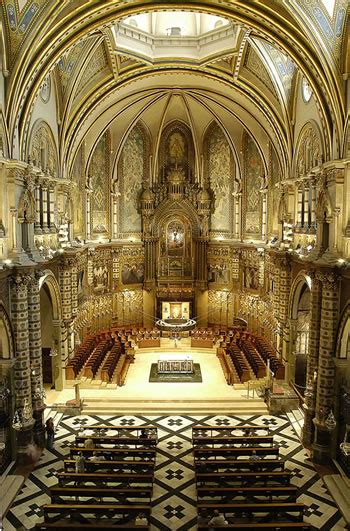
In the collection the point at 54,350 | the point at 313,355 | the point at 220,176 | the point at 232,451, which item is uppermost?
the point at 220,176

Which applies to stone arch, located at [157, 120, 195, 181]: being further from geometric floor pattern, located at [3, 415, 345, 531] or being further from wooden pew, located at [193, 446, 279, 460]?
wooden pew, located at [193, 446, 279, 460]

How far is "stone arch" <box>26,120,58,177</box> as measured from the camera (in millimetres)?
20359

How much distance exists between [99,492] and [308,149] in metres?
17.0

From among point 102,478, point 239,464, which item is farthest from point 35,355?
point 239,464

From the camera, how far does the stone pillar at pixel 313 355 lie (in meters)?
18.7

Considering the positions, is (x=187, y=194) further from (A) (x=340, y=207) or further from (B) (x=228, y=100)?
(A) (x=340, y=207)

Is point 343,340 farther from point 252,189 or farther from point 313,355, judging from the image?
point 252,189

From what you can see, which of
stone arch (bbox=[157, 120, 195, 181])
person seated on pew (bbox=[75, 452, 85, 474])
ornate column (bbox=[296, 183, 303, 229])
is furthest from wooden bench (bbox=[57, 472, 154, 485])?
stone arch (bbox=[157, 120, 195, 181])

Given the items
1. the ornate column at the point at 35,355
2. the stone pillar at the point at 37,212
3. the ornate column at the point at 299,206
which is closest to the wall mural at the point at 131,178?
the stone pillar at the point at 37,212

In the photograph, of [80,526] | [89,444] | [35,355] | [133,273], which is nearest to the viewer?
[80,526]

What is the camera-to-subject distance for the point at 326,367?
17.9 metres

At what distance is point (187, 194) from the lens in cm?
3522

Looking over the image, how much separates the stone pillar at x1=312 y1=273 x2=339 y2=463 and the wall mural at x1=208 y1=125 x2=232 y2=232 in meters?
17.7

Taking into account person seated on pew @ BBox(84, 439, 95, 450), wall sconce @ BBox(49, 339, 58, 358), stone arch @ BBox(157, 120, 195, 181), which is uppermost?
stone arch @ BBox(157, 120, 195, 181)
